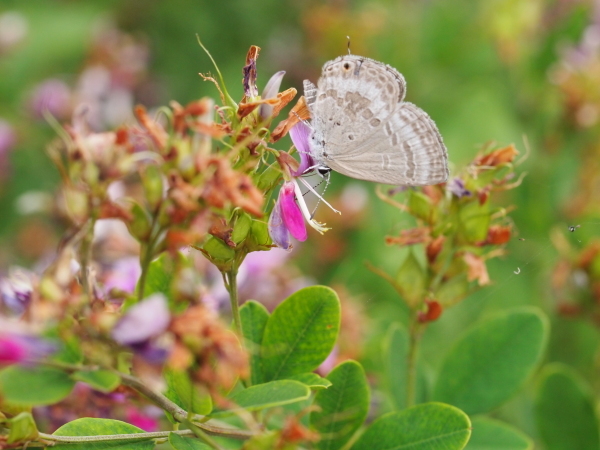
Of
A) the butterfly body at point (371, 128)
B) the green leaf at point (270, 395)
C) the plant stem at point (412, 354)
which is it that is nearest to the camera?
the green leaf at point (270, 395)

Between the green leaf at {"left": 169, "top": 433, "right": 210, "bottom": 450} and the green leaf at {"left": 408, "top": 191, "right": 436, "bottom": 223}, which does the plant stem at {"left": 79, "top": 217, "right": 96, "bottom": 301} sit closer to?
the green leaf at {"left": 169, "top": 433, "right": 210, "bottom": 450}

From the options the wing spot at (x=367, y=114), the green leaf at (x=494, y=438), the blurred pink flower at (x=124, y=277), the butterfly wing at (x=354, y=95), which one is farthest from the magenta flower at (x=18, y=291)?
the green leaf at (x=494, y=438)

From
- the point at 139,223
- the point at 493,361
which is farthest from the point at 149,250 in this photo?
the point at 493,361

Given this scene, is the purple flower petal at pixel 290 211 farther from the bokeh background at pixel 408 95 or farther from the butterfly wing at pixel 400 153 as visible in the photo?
the bokeh background at pixel 408 95

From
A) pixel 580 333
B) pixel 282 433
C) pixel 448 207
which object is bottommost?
pixel 580 333

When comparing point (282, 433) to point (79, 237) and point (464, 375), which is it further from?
point (464, 375)

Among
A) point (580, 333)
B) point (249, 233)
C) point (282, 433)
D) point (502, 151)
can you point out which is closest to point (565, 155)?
point (580, 333)

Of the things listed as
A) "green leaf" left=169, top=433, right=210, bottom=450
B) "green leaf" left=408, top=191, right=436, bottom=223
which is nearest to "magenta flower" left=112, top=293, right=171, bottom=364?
"green leaf" left=169, top=433, right=210, bottom=450
